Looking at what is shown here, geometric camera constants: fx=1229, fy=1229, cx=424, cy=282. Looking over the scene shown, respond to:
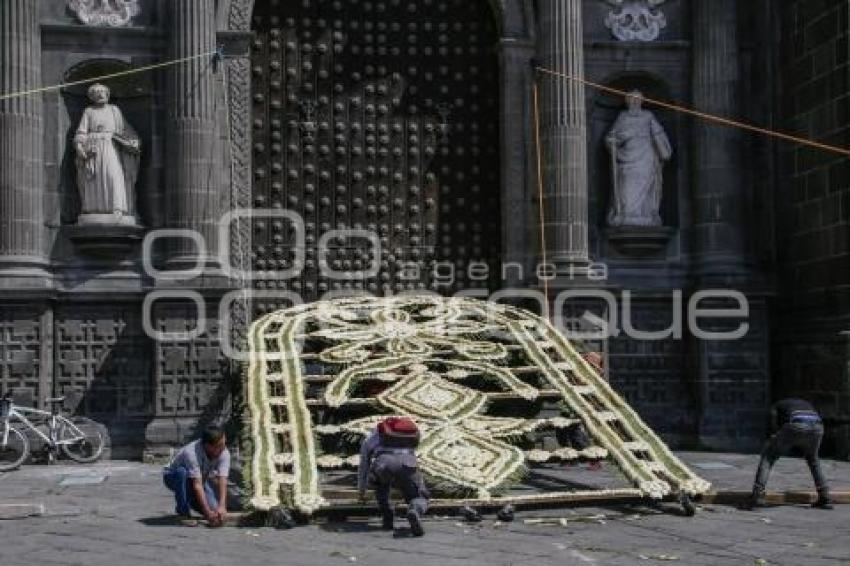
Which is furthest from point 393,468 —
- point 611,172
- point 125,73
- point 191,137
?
point 611,172

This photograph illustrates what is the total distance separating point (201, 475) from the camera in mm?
9273

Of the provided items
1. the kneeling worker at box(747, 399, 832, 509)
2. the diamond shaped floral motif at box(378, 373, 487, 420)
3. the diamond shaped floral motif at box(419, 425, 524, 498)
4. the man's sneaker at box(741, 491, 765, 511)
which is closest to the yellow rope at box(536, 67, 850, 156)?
the kneeling worker at box(747, 399, 832, 509)

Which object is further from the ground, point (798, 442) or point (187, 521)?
point (798, 442)

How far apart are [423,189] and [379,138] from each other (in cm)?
85

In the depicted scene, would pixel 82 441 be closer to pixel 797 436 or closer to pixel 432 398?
pixel 432 398

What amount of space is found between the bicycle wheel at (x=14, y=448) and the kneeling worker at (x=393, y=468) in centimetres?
558

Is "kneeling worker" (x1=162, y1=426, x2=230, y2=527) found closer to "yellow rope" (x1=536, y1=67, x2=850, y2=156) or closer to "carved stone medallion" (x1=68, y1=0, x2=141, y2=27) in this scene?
"carved stone medallion" (x1=68, y1=0, x2=141, y2=27)

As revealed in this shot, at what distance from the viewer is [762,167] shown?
51.2ft

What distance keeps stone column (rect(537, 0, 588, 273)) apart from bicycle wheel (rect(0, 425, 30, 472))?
640cm

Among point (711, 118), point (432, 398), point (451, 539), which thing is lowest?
point (451, 539)

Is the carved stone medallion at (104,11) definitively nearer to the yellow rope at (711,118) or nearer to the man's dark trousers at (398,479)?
the yellow rope at (711,118)

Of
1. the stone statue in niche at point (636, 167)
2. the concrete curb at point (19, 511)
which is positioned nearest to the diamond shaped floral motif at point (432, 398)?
the concrete curb at point (19, 511)

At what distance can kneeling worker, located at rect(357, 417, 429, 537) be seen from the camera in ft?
28.5

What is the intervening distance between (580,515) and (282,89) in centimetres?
790
